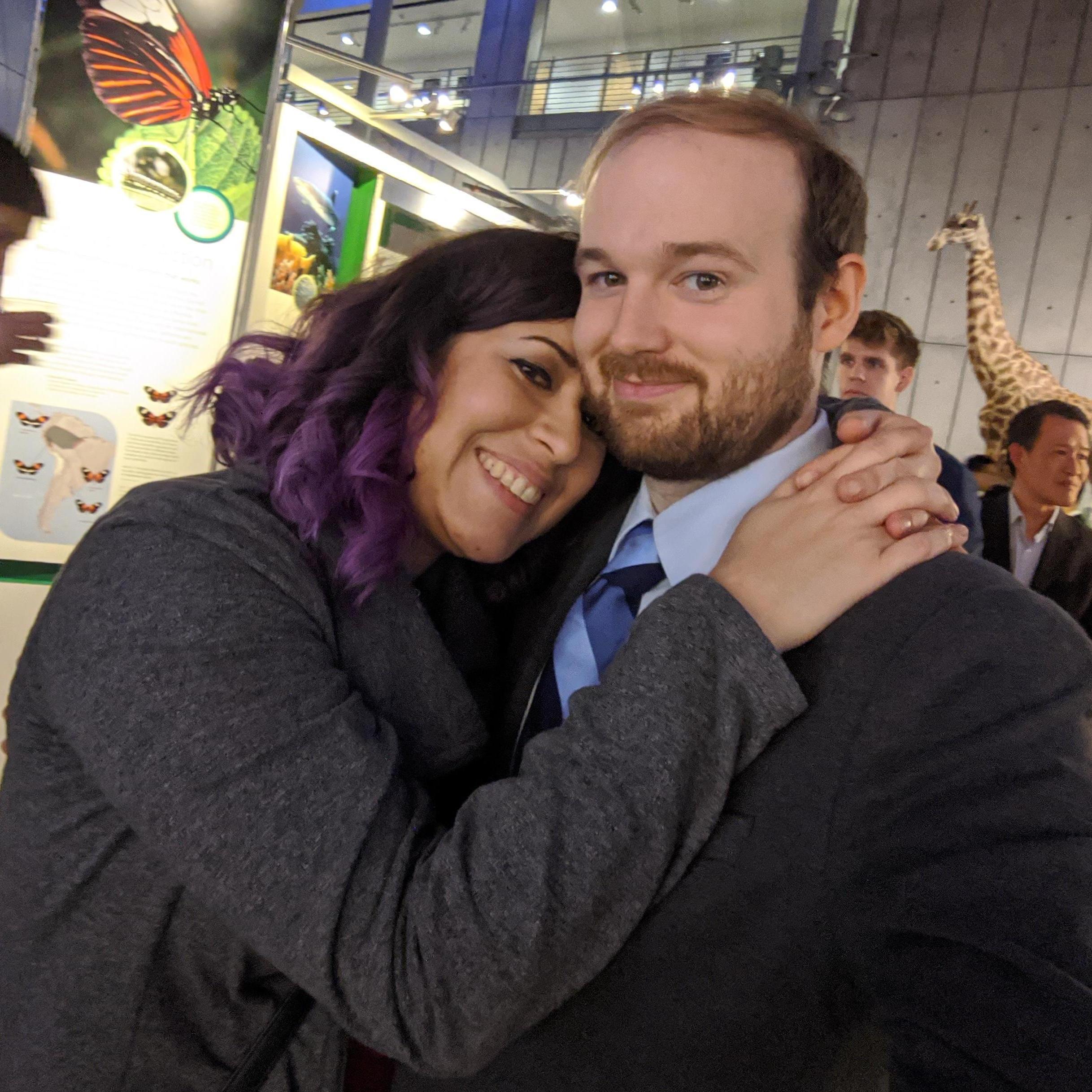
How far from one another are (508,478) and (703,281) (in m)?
0.39

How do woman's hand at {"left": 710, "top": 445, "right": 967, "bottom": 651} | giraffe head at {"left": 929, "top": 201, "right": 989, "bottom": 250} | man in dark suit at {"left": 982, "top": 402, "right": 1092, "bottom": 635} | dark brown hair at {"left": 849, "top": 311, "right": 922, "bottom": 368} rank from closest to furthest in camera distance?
1. woman's hand at {"left": 710, "top": 445, "right": 967, "bottom": 651}
2. man in dark suit at {"left": 982, "top": 402, "right": 1092, "bottom": 635}
3. dark brown hair at {"left": 849, "top": 311, "right": 922, "bottom": 368}
4. giraffe head at {"left": 929, "top": 201, "right": 989, "bottom": 250}

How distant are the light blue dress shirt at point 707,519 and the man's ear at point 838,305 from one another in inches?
5.3

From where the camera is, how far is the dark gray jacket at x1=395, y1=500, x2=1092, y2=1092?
0.72 metres

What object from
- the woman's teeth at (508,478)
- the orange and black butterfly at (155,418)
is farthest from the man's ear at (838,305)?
the orange and black butterfly at (155,418)

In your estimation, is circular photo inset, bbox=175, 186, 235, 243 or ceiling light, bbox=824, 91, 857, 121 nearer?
circular photo inset, bbox=175, 186, 235, 243

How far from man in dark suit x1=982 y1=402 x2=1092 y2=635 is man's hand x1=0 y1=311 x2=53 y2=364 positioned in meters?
2.96

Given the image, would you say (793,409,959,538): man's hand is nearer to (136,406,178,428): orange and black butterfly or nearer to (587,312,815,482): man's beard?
(587,312,815,482): man's beard

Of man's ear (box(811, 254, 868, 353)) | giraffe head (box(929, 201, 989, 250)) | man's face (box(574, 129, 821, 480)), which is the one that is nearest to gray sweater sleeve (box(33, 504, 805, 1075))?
man's face (box(574, 129, 821, 480))

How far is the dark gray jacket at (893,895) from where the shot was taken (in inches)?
28.3

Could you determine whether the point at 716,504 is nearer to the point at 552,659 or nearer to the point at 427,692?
the point at 552,659

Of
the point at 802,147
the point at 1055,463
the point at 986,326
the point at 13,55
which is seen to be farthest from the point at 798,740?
the point at 986,326

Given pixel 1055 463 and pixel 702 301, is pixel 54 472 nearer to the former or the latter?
pixel 702 301

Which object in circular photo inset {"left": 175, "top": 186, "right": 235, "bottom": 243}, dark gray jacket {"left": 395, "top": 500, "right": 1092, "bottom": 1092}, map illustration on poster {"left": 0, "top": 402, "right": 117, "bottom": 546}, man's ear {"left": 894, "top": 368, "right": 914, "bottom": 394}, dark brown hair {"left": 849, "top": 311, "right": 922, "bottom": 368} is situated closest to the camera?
dark gray jacket {"left": 395, "top": 500, "right": 1092, "bottom": 1092}

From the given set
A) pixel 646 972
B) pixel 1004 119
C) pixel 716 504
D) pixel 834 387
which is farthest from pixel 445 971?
pixel 1004 119
